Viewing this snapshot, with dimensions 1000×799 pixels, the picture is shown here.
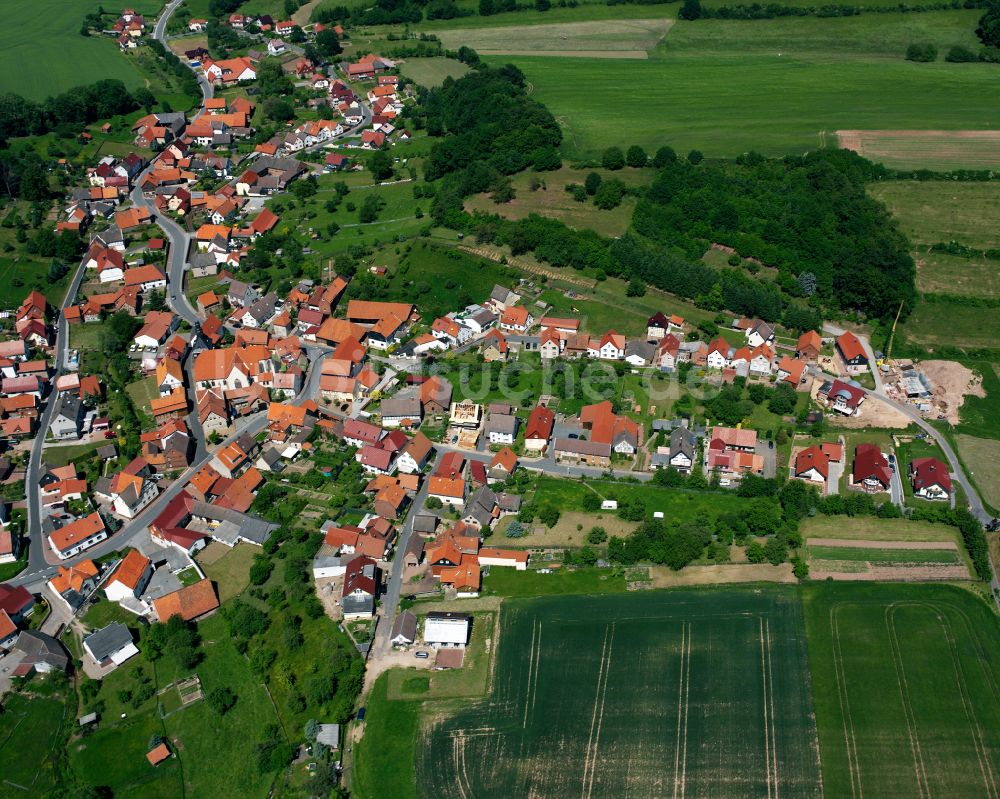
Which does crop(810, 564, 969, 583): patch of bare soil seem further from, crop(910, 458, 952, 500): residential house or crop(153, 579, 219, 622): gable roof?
crop(153, 579, 219, 622): gable roof

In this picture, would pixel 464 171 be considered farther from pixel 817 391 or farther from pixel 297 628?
pixel 297 628

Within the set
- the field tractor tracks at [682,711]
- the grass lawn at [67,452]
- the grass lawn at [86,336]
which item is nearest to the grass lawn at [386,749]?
the field tractor tracks at [682,711]

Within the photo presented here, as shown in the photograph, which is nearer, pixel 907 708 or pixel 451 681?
pixel 907 708

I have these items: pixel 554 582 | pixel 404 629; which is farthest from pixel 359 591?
pixel 554 582

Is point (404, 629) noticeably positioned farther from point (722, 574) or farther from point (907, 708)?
point (907, 708)

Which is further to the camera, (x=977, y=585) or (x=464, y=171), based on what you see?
(x=464, y=171)

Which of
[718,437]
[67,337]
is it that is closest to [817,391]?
[718,437]

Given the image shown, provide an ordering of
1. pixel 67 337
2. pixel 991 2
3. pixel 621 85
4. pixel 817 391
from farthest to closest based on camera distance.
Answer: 1. pixel 991 2
2. pixel 621 85
3. pixel 67 337
4. pixel 817 391
